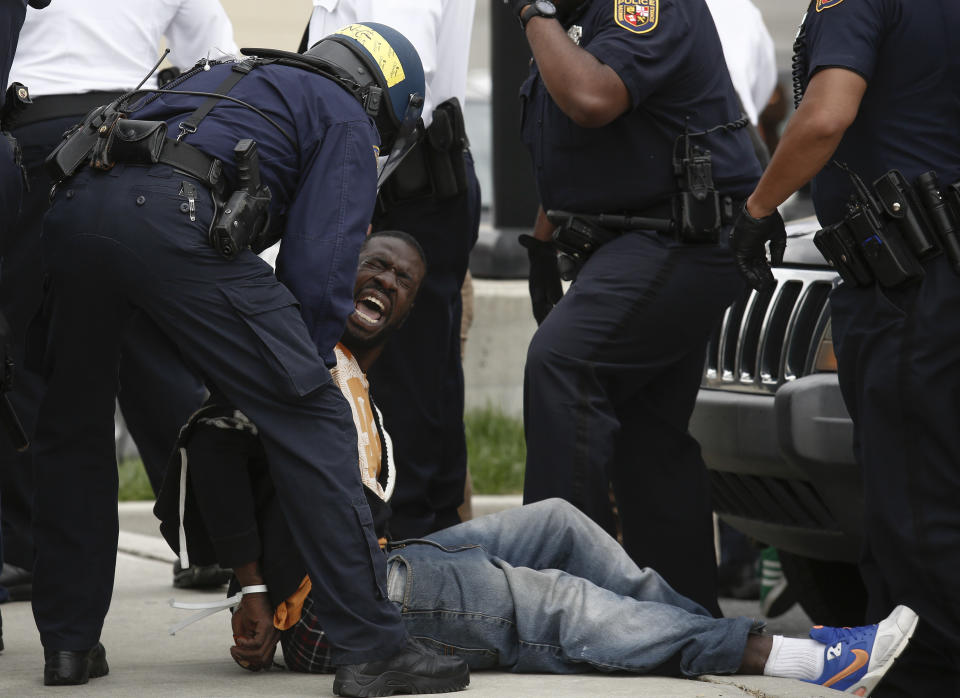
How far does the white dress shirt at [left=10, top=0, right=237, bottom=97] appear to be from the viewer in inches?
189

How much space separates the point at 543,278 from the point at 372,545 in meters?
1.61

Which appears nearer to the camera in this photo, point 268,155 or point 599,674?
point 268,155

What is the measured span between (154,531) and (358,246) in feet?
11.7

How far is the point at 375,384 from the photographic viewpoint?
504cm

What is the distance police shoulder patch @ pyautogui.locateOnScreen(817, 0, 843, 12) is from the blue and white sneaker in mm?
1363

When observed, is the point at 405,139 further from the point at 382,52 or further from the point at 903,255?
A: the point at 903,255

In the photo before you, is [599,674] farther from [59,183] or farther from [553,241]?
[59,183]

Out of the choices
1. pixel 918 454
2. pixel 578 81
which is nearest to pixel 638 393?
pixel 578 81

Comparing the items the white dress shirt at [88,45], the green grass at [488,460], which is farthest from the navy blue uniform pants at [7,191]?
the green grass at [488,460]

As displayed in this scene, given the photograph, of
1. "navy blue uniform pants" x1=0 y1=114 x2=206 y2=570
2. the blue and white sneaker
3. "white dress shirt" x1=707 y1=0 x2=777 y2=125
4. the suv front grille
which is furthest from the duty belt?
the blue and white sneaker

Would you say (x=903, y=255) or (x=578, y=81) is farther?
(x=578, y=81)

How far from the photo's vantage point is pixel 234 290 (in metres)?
3.29

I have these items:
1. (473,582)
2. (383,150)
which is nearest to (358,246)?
(383,150)

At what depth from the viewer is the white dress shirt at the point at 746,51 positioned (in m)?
6.23
